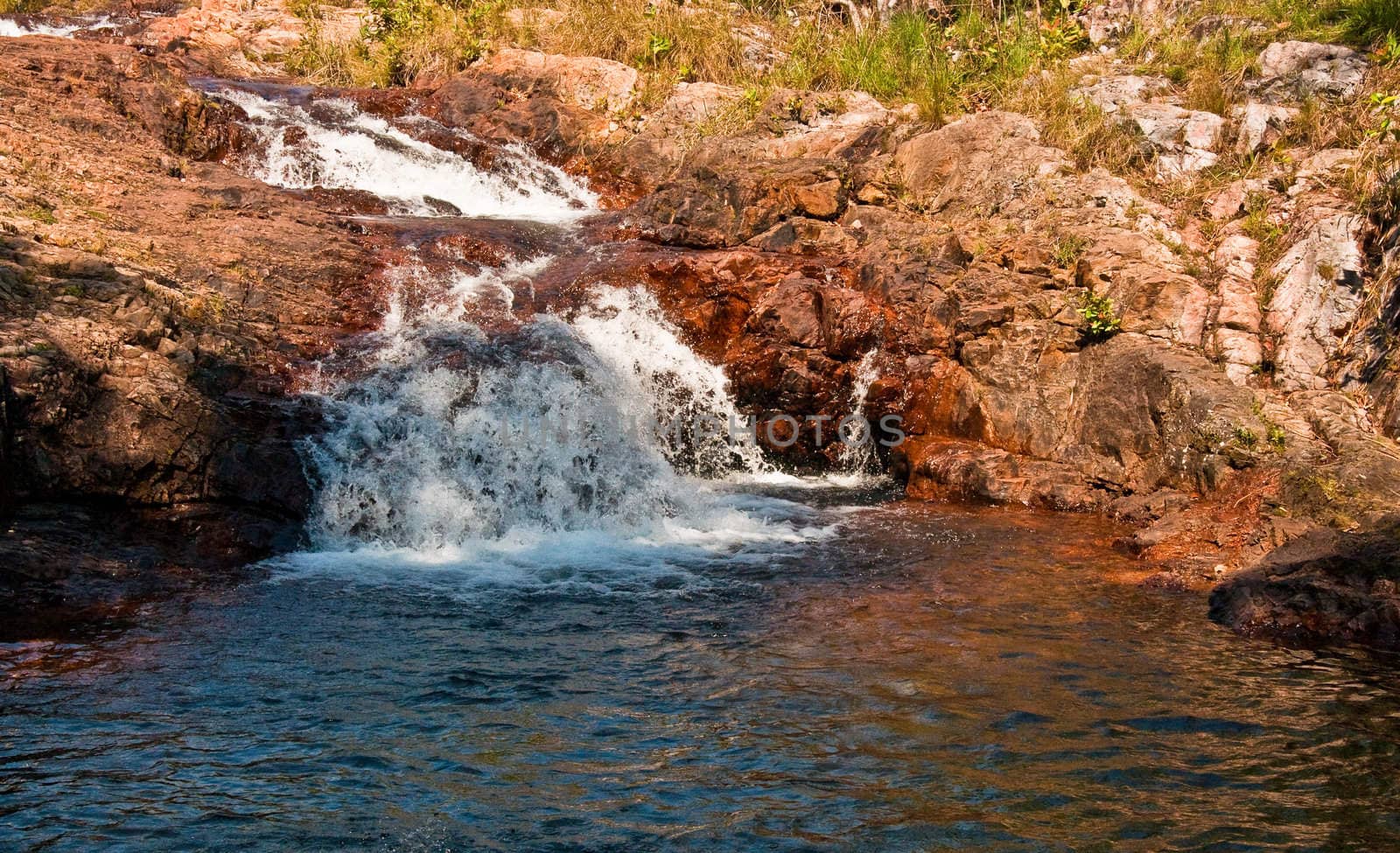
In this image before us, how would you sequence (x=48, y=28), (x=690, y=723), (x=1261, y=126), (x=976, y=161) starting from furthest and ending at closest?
1. (x=48, y=28)
2. (x=976, y=161)
3. (x=1261, y=126)
4. (x=690, y=723)

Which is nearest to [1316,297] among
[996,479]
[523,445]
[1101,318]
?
[1101,318]

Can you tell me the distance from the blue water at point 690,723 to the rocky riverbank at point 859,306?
98 cm

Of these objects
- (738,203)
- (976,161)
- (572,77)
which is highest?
(572,77)

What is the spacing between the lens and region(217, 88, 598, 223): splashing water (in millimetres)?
12805

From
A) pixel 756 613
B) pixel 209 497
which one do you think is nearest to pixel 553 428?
pixel 209 497

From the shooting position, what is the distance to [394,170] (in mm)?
13203

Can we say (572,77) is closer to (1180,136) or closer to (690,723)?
(1180,136)

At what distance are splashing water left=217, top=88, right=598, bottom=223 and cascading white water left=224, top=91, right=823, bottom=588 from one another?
2432mm

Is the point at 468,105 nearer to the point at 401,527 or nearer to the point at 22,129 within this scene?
the point at 22,129

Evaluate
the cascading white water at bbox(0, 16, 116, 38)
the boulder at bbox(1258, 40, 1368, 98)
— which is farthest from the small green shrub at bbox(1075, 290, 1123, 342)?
the cascading white water at bbox(0, 16, 116, 38)

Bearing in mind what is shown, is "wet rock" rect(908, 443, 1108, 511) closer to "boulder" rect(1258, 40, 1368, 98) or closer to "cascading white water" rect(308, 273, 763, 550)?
"cascading white water" rect(308, 273, 763, 550)

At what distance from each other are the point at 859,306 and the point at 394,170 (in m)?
6.58

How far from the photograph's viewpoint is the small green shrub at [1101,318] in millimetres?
9367

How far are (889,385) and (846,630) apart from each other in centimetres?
442
